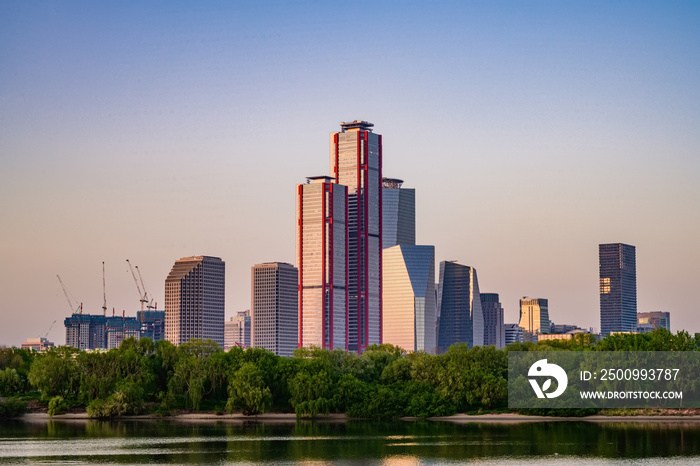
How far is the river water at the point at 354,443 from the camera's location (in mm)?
83375

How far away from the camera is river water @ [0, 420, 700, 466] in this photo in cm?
8338

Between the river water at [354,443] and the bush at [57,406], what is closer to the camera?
the river water at [354,443]

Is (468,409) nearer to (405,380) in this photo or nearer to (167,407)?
(405,380)

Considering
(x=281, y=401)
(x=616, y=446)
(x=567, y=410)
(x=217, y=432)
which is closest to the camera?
(x=616, y=446)

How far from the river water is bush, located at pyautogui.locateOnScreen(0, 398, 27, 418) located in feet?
41.4

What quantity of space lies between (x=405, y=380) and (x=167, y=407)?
109 feet

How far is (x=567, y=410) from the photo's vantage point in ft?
415

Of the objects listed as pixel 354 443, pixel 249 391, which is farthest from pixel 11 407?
pixel 354 443

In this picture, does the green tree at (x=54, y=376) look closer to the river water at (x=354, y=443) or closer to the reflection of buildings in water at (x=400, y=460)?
the river water at (x=354, y=443)

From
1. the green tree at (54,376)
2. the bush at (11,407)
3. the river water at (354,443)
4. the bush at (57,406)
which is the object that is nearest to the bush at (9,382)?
the green tree at (54,376)

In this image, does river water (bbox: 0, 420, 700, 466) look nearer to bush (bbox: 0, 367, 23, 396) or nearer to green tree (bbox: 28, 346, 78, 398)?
green tree (bbox: 28, 346, 78, 398)

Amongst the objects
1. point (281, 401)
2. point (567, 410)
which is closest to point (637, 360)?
point (567, 410)

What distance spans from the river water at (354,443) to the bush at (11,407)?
12618mm

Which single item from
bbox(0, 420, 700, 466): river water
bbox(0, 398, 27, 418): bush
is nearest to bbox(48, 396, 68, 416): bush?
bbox(0, 398, 27, 418): bush
